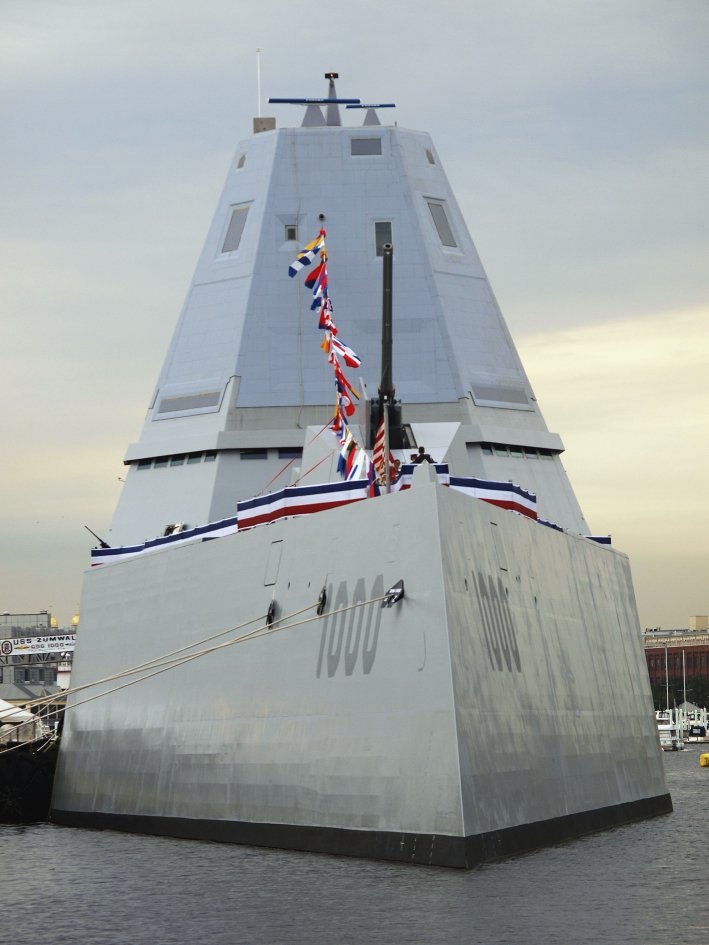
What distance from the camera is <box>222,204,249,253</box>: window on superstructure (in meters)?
23.9

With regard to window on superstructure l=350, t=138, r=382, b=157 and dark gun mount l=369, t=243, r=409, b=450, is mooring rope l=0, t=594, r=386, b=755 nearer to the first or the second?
dark gun mount l=369, t=243, r=409, b=450

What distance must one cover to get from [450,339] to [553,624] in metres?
5.83

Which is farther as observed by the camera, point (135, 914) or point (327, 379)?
point (327, 379)

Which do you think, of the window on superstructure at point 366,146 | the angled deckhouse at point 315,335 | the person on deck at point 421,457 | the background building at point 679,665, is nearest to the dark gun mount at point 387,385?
the person on deck at point 421,457

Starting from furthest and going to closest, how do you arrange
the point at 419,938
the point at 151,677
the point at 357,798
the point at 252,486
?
the point at 252,486 → the point at 151,677 → the point at 357,798 → the point at 419,938

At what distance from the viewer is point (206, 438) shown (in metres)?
22.2

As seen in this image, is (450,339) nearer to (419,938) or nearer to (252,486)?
(252,486)

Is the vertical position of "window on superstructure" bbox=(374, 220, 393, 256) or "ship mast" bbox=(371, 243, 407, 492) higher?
"window on superstructure" bbox=(374, 220, 393, 256)

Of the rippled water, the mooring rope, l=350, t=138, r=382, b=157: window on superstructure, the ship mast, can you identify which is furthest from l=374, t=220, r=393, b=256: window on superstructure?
the rippled water

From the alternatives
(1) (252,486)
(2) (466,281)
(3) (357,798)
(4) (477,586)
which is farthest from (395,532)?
(2) (466,281)

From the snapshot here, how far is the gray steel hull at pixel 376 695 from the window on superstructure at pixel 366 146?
741 cm

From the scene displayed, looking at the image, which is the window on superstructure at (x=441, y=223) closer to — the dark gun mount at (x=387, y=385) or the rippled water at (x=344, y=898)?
the dark gun mount at (x=387, y=385)

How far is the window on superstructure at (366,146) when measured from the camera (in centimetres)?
2419

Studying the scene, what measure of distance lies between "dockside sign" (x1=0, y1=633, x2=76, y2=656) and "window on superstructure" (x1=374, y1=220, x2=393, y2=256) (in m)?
15.0
